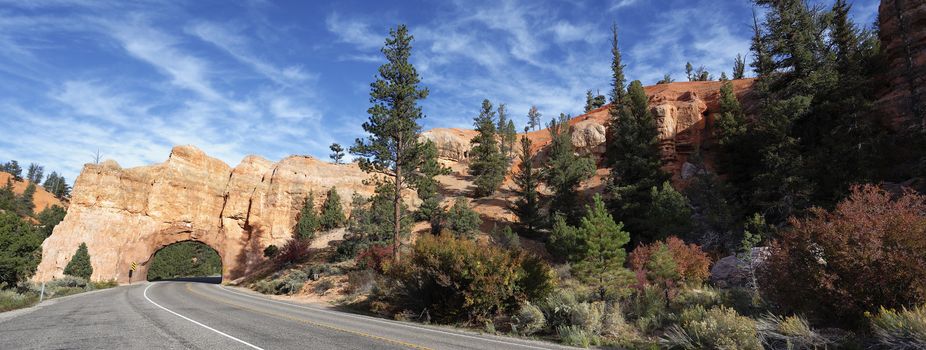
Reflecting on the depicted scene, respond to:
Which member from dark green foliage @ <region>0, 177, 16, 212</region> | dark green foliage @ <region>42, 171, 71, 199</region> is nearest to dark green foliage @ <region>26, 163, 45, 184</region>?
dark green foliage @ <region>42, 171, 71, 199</region>

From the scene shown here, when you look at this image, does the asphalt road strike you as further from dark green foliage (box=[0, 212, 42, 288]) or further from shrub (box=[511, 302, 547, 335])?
dark green foliage (box=[0, 212, 42, 288])

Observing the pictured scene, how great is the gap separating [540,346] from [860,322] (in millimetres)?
6480

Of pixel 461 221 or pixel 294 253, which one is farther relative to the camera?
pixel 294 253

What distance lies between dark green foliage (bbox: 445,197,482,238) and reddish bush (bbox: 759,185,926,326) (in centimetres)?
3041

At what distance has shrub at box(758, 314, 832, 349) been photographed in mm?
8258

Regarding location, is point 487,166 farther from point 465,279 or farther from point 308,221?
point 465,279

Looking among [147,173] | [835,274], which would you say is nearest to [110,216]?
[147,173]

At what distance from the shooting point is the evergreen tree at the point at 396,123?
1051 inches

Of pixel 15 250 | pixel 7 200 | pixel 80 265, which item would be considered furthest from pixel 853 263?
pixel 7 200

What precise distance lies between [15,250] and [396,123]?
82.0 ft

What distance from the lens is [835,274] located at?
8.68 metres

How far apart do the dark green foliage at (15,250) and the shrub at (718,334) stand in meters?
35.2

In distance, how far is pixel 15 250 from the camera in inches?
1045

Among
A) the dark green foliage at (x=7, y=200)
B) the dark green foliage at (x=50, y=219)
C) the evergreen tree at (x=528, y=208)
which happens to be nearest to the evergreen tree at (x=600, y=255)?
the evergreen tree at (x=528, y=208)
